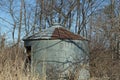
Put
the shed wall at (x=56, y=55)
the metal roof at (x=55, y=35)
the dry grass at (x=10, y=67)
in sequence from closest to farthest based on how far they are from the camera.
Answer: the dry grass at (x=10, y=67)
the shed wall at (x=56, y=55)
the metal roof at (x=55, y=35)

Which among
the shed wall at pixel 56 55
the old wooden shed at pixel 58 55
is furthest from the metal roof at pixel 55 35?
the shed wall at pixel 56 55

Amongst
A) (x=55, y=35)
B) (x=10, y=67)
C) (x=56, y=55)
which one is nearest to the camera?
(x=10, y=67)

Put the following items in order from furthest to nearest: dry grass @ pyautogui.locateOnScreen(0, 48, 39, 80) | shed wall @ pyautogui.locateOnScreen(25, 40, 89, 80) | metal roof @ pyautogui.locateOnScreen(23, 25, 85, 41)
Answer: metal roof @ pyautogui.locateOnScreen(23, 25, 85, 41) < shed wall @ pyautogui.locateOnScreen(25, 40, 89, 80) < dry grass @ pyautogui.locateOnScreen(0, 48, 39, 80)

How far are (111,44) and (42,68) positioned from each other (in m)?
8.59

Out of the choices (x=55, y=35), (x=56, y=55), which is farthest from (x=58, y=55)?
(x=55, y=35)

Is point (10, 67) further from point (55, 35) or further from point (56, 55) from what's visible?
point (55, 35)

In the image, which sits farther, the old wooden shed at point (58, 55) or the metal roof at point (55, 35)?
the metal roof at point (55, 35)

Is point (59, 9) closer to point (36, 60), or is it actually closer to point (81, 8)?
point (81, 8)

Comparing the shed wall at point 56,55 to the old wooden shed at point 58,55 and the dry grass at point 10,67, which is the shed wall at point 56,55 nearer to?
the old wooden shed at point 58,55

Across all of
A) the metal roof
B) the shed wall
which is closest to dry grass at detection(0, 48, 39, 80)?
the shed wall

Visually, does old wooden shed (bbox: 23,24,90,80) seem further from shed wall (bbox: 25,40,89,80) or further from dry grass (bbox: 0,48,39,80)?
dry grass (bbox: 0,48,39,80)

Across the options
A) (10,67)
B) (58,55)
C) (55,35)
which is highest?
(55,35)

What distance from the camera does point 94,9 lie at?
950 inches

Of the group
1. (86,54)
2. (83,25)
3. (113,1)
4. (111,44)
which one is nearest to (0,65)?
(86,54)
